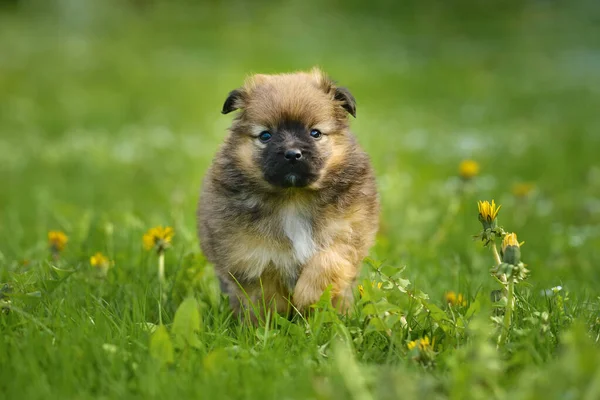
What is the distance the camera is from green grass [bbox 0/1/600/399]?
250cm

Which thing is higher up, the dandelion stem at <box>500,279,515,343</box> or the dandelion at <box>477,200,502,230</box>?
the dandelion at <box>477,200,502,230</box>

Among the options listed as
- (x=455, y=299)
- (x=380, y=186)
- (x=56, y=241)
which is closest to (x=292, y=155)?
(x=455, y=299)

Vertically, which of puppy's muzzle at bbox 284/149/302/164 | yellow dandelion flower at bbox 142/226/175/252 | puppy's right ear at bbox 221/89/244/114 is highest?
puppy's right ear at bbox 221/89/244/114

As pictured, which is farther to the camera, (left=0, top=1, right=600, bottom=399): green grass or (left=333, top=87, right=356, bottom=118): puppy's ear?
(left=333, top=87, right=356, bottom=118): puppy's ear

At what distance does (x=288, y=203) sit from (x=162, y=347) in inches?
39.8

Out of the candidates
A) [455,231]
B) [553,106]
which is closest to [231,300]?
[455,231]

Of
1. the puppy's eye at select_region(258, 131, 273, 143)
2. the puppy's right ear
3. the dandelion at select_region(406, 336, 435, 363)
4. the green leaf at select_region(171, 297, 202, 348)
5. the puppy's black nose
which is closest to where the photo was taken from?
the dandelion at select_region(406, 336, 435, 363)

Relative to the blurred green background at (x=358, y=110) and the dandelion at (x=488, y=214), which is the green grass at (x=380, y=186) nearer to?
the blurred green background at (x=358, y=110)

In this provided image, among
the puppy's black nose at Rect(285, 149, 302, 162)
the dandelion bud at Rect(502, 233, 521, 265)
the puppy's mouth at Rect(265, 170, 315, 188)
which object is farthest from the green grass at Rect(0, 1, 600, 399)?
the puppy's black nose at Rect(285, 149, 302, 162)

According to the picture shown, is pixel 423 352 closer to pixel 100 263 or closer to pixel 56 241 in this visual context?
pixel 100 263

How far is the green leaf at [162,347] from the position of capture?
2.59 meters

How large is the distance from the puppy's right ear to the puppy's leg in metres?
0.81

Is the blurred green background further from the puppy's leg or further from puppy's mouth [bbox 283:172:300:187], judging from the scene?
puppy's mouth [bbox 283:172:300:187]

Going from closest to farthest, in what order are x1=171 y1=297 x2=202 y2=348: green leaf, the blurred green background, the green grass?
the green grass, x1=171 y1=297 x2=202 y2=348: green leaf, the blurred green background
